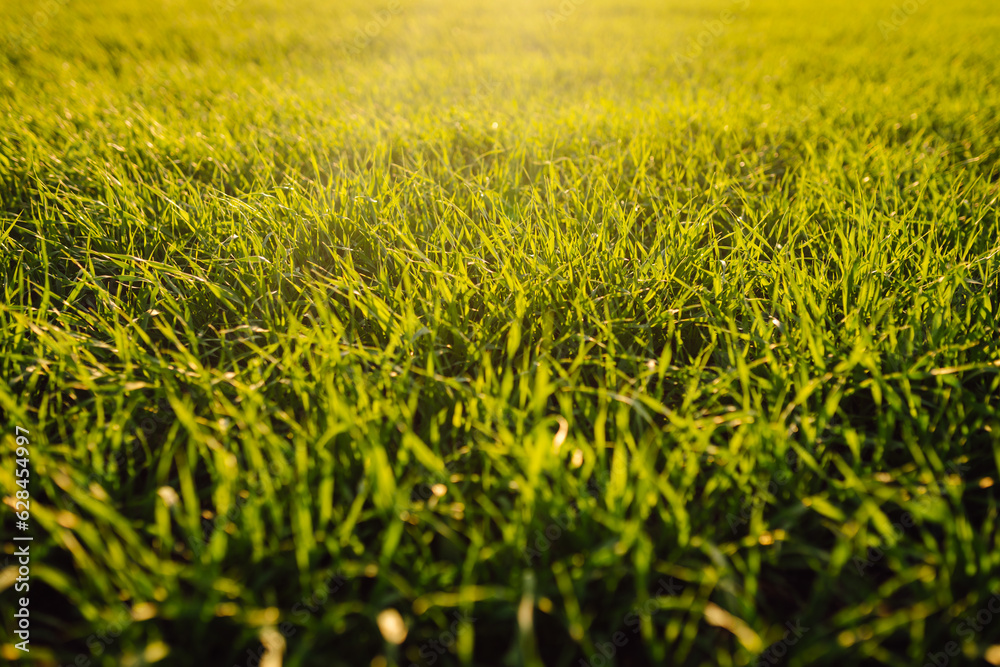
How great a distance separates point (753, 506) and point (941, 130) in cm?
299

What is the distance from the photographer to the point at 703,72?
15.4 feet

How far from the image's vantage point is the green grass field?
0.95 m

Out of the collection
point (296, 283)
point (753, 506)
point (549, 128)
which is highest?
point (549, 128)

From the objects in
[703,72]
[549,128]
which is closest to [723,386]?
[549,128]

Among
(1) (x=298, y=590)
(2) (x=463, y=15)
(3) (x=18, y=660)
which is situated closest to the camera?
(3) (x=18, y=660)

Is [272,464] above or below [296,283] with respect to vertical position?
below

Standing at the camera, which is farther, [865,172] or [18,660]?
[865,172]

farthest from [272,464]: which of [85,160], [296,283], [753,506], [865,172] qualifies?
[865,172]

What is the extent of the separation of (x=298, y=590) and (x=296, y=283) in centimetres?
105

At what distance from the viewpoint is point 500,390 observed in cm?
133

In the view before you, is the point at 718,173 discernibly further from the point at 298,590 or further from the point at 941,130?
the point at 298,590

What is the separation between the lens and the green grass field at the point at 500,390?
95cm

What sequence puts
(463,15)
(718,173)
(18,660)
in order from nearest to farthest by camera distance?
(18,660) → (718,173) → (463,15)

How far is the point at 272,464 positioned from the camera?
1168 mm
